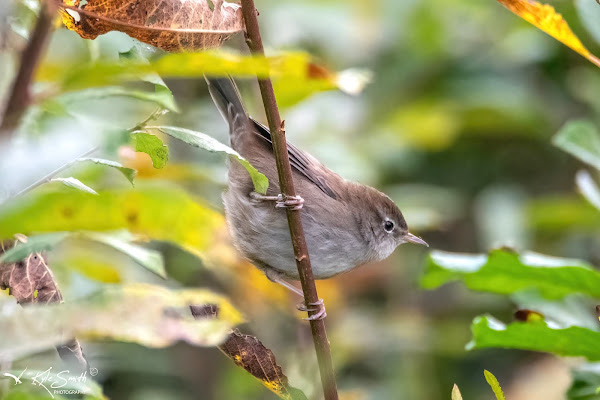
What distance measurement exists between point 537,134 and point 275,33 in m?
2.66

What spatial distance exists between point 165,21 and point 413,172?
5108mm

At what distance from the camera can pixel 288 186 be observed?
223 cm

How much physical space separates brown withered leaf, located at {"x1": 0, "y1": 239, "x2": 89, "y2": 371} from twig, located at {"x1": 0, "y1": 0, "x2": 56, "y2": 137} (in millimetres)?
862

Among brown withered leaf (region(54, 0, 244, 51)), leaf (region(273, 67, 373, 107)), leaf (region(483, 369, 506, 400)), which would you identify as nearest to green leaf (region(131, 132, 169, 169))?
brown withered leaf (region(54, 0, 244, 51))

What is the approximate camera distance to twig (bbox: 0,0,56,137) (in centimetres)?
102

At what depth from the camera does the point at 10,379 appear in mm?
1570

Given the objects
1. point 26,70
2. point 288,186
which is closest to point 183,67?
point 26,70

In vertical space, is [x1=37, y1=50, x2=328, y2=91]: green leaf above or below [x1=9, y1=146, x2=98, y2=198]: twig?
above

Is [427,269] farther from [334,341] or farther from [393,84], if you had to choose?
[393,84]

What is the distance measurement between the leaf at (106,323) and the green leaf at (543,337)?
4.02ft

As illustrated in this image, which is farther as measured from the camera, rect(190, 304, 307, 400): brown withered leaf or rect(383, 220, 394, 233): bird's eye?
rect(383, 220, 394, 233): bird's eye

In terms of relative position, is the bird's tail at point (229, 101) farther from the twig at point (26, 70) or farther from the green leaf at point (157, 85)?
the twig at point (26, 70)

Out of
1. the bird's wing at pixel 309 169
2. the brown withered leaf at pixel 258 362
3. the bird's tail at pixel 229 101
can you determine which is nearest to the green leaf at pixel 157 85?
the brown withered leaf at pixel 258 362

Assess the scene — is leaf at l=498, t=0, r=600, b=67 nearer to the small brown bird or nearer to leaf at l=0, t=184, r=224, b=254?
leaf at l=0, t=184, r=224, b=254
